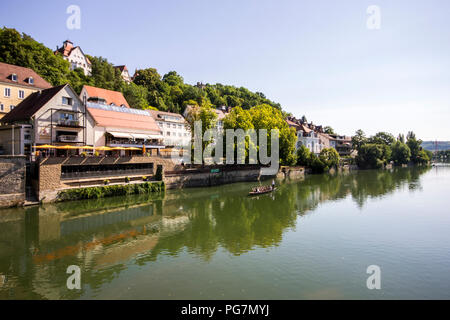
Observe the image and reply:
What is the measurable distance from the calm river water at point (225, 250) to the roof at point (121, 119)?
16.3 m

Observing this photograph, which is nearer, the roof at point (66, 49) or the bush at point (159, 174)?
the bush at point (159, 174)

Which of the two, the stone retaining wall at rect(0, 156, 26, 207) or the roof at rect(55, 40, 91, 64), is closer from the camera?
the stone retaining wall at rect(0, 156, 26, 207)

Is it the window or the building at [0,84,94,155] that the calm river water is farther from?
the window

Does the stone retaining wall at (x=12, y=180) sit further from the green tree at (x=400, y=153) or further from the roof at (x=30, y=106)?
the green tree at (x=400, y=153)

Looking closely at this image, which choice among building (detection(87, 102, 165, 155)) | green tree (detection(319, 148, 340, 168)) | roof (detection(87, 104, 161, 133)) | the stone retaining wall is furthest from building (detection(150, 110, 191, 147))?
green tree (detection(319, 148, 340, 168))

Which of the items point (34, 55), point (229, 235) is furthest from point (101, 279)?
point (34, 55)

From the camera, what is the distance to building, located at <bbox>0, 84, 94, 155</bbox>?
36031mm

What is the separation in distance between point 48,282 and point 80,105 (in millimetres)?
32171

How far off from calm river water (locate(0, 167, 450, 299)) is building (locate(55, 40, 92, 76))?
6759cm

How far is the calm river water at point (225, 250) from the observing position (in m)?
13.7

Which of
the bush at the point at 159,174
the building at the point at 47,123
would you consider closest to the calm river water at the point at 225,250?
the bush at the point at 159,174

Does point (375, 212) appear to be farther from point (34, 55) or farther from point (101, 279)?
point (34, 55)

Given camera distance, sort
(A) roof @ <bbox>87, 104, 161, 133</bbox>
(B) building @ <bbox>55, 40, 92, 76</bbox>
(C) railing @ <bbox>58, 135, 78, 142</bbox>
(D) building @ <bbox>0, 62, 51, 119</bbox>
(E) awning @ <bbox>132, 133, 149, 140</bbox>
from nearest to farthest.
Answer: (C) railing @ <bbox>58, 135, 78, 142</bbox>, (D) building @ <bbox>0, 62, 51, 119</bbox>, (A) roof @ <bbox>87, 104, 161, 133</bbox>, (E) awning @ <bbox>132, 133, 149, 140</bbox>, (B) building @ <bbox>55, 40, 92, 76</bbox>

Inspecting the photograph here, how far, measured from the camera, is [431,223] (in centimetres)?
2592
